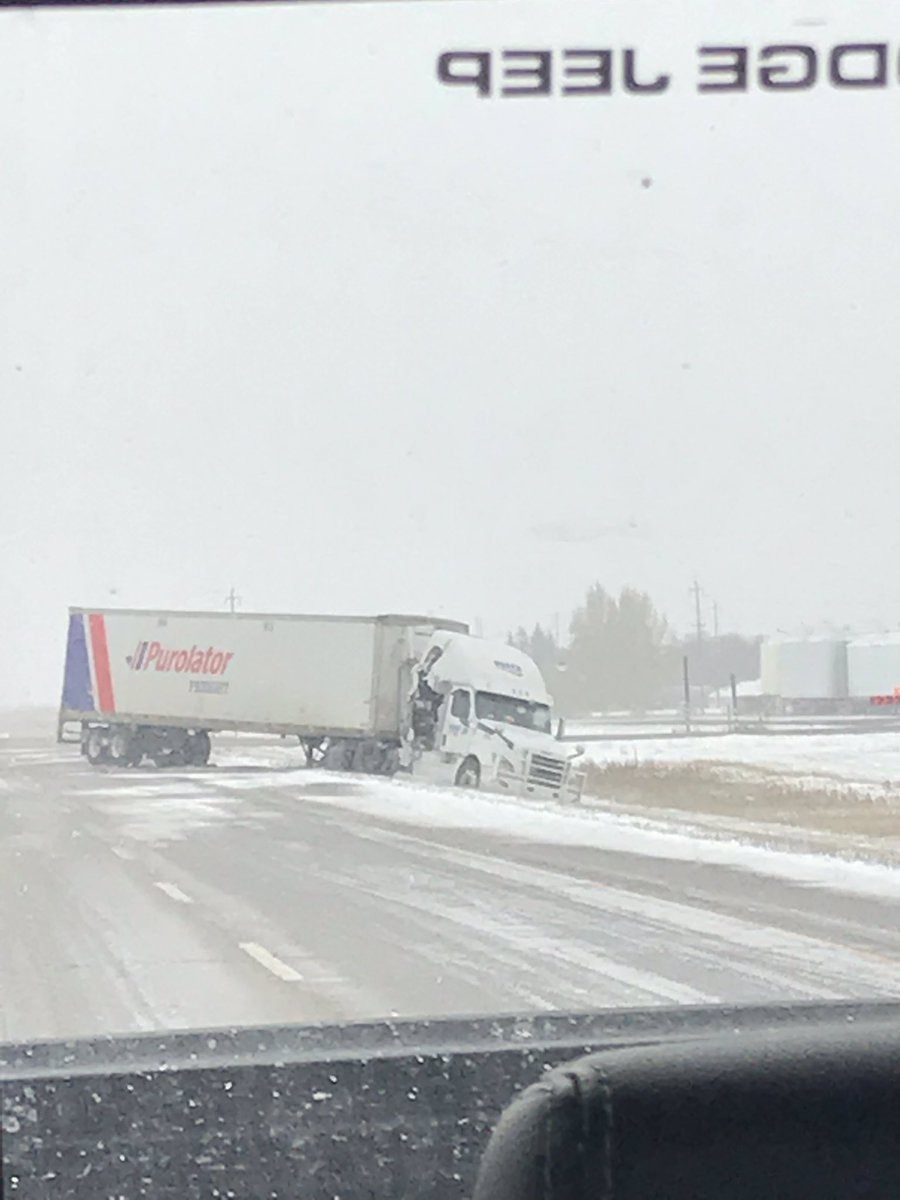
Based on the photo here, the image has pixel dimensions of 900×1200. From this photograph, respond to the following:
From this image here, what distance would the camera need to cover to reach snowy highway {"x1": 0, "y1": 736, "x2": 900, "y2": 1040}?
10.4ft

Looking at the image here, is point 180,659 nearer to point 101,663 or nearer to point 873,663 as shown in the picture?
point 101,663

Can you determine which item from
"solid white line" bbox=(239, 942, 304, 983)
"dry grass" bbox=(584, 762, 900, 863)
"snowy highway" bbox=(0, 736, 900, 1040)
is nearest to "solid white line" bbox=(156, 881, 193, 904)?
"snowy highway" bbox=(0, 736, 900, 1040)

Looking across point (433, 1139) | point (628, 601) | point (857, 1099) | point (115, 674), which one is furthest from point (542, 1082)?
point (115, 674)

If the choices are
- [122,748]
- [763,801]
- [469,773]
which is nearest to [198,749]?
[122,748]

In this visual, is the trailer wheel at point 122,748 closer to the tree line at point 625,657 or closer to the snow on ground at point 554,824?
the snow on ground at point 554,824

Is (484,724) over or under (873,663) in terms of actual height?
under

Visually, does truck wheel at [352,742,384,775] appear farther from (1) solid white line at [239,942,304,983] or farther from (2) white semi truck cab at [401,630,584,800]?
(1) solid white line at [239,942,304,983]

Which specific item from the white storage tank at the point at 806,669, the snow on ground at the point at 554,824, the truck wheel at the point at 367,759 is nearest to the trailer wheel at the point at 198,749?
the snow on ground at the point at 554,824

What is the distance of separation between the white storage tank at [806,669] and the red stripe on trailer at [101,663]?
1308mm

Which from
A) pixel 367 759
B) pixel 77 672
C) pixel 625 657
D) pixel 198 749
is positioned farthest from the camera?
pixel 198 749

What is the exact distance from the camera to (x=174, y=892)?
139 inches

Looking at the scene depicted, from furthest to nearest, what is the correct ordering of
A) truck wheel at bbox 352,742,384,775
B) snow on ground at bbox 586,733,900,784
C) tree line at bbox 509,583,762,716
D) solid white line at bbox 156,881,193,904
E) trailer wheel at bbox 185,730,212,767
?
solid white line at bbox 156,881,193,904 → trailer wheel at bbox 185,730,212,767 → truck wheel at bbox 352,742,384,775 → snow on ground at bbox 586,733,900,784 → tree line at bbox 509,583,762,716

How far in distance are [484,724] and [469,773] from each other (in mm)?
263

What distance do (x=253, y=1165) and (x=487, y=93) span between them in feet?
6.01
